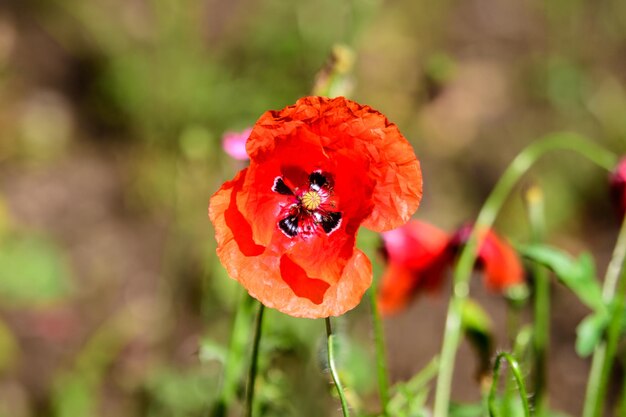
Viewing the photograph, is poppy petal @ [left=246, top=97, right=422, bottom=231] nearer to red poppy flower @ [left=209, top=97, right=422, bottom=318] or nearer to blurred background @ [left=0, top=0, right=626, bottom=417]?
red poppy flower @ [left=209, top=97, right=422, bottom=318]

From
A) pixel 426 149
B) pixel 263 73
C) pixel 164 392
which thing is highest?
pixel 263 73

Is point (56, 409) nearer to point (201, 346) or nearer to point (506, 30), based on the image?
point (201, 346)

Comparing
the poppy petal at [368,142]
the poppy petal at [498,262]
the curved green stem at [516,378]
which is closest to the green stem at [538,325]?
the poppy petal at [498,262]

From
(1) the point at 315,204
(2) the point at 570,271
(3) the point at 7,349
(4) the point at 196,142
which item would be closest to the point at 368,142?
(1) the point at 315,204

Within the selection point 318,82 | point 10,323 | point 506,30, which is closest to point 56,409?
point 10,323

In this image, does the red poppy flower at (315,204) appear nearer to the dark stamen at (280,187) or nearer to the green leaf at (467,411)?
the dark stamen at (280,187)

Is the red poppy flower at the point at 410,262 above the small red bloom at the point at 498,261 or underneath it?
above
